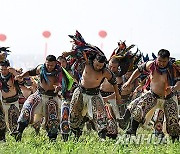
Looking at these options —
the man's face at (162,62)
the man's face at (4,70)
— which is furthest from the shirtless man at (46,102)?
the man's face at (162,62)

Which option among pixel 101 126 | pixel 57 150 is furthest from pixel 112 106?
pixel 57 150

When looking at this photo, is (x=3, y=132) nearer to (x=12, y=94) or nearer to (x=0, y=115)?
(x=0, y=115)

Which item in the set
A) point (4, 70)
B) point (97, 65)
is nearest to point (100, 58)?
point (97, 65)

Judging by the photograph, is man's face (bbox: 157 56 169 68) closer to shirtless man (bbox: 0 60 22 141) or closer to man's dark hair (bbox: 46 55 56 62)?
man's dark hair (bbox: 46 55 56 62)

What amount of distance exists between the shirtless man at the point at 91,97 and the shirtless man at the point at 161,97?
0.54 metres

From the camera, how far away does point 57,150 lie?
701 cm

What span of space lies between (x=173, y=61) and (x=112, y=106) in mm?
1771

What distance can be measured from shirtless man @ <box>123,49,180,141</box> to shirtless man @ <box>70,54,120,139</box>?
1.78 feet

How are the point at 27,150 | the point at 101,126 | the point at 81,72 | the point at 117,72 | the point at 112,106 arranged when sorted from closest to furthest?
the point at 27,150 → the point at 101,126 → the point at 81,72 → the point at 112,106 → the point at 117,72

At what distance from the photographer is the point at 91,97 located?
329 inches

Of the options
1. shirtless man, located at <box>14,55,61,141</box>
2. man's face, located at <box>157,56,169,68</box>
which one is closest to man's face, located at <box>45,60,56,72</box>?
shirtless man, located at <box>14,55,61,141</box>

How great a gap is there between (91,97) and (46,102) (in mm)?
777

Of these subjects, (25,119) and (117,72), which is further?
(117,72)

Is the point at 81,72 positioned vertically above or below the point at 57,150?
above
